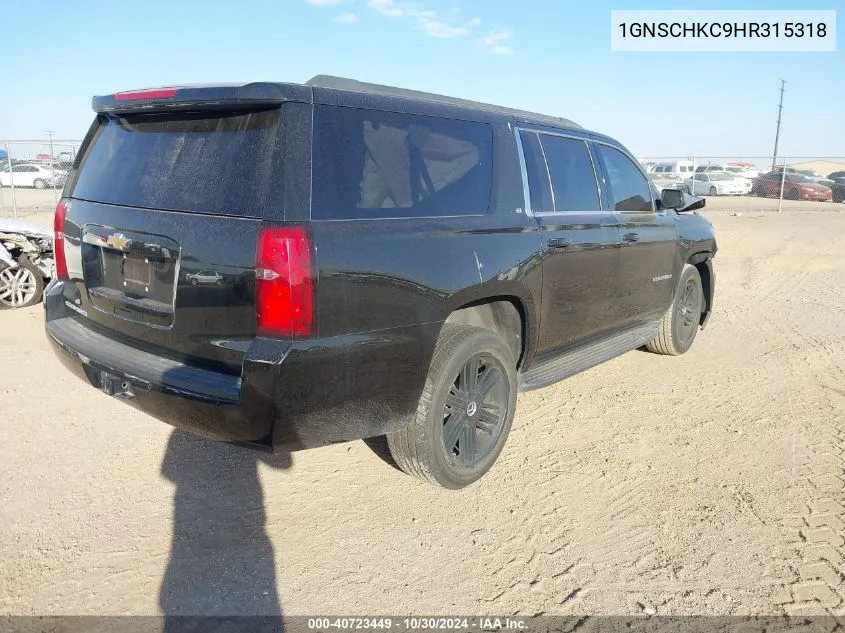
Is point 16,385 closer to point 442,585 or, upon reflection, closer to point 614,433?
point 442,585

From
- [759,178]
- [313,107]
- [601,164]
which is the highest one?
[313,107]

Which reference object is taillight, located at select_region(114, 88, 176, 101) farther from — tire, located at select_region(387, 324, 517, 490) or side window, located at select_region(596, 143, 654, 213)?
side window, located at select_region(596, 143, 654, 213)

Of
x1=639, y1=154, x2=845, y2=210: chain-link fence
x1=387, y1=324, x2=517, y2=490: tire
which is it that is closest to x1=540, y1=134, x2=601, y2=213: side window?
x1=387, y1=324, x2=517, y2=490: tire

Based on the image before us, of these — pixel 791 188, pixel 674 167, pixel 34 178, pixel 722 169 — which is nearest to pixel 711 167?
pixel 722 169

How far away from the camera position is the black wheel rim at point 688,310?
6035mm

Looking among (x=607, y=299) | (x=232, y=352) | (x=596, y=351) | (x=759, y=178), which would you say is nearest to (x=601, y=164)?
(x=607, y=299)

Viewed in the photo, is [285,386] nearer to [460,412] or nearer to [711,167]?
[460,412]

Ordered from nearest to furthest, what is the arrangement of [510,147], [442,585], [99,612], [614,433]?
[99,612], [442,585], [510,147], [614,433]

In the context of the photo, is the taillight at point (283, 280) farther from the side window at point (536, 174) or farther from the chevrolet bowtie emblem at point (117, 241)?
the side window at point (536, 174)

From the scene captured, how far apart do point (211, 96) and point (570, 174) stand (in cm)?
242

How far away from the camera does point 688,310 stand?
20.3 feet

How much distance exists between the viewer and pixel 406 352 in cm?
301

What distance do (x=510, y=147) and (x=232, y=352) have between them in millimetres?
2021

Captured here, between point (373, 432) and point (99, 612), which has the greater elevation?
point (373, 432)
